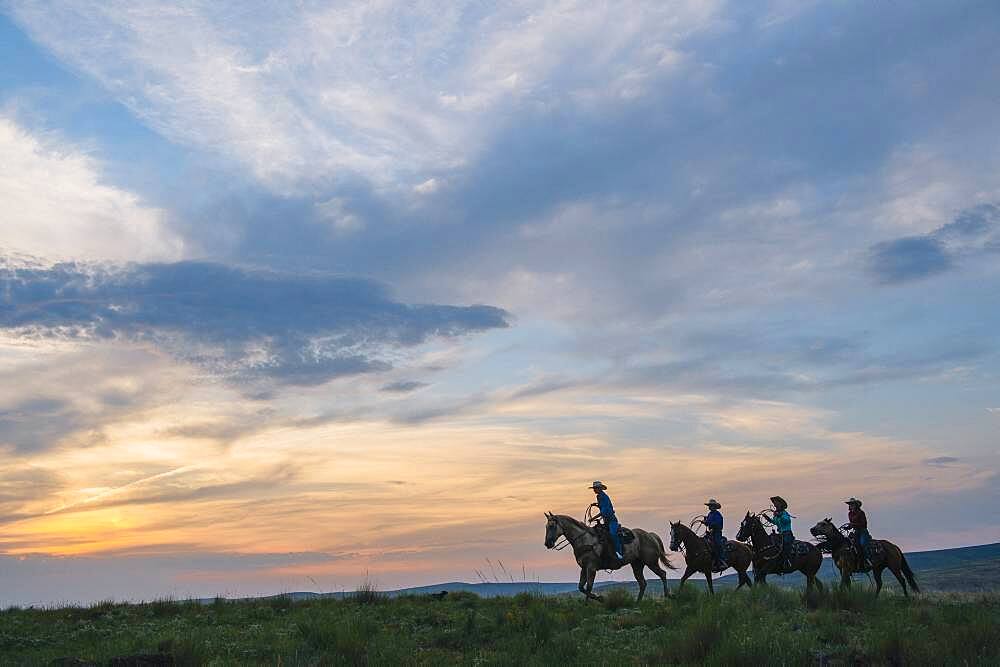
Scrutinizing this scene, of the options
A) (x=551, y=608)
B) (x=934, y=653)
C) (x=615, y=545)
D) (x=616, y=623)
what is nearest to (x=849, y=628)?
(x=934, y=653)

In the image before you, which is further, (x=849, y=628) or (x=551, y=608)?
(x=551, y=608)

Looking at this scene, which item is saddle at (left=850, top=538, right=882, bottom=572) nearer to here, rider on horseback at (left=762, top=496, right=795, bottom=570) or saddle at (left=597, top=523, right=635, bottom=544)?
rider on horseback at (left=762, top=496, right=795, bottom=570)

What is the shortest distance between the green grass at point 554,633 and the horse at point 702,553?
1646 millimetres

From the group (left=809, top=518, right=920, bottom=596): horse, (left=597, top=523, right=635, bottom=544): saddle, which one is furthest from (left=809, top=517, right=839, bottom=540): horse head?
(left=597, top=523, right=635, bottom=544): saddle

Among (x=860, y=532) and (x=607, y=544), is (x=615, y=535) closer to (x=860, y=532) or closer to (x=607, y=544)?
(x=607, y=544)

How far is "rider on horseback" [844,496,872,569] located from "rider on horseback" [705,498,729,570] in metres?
3.95

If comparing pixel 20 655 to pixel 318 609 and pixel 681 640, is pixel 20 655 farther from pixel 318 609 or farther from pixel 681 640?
pixel 681 640

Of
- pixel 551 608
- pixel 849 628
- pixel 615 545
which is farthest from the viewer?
pixel 615 545

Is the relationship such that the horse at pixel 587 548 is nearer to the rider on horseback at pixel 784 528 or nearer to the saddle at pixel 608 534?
the saddle at pixel 608 534

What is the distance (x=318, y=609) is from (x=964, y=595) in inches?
799

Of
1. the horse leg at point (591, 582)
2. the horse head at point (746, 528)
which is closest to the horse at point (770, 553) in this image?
the horse head at point (746, 528)

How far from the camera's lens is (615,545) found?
1034 inches

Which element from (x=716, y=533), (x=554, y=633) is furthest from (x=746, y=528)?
(x=554, y=633)

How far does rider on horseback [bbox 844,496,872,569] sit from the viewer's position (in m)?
25.6
